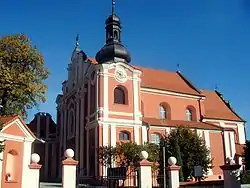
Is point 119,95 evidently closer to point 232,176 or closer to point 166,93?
point 166,93

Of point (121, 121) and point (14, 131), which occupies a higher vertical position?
point (121, 121)

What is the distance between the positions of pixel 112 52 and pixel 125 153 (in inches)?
428

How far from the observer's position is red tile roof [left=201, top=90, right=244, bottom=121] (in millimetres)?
42000

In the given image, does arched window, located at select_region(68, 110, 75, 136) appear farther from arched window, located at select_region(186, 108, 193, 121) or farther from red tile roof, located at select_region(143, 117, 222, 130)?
arched window, located at select_region(186, 108, 193, 121)

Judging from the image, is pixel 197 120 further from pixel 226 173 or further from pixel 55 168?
pixel 226 173

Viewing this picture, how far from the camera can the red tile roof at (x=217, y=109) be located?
138 ft

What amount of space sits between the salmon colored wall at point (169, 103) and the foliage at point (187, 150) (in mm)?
5612

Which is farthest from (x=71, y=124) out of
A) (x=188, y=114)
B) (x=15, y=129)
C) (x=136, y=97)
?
(x=15, y=129)

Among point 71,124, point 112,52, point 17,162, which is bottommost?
point 17,162

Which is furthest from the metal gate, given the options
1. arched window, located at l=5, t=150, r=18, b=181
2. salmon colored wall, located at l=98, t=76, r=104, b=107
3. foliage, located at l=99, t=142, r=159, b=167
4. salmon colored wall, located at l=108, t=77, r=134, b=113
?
salmon colored wall, located at l=98, t=76, r=104, b=107

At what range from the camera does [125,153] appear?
2778 centimetres

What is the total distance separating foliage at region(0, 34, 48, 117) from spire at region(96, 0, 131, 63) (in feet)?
28.2

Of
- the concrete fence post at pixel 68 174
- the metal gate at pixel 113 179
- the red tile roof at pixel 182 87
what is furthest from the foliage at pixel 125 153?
the concrete fence post at pixel 68 174

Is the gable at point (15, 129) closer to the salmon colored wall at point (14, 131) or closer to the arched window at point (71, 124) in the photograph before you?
the salmon colored wall at point (14, 131)
